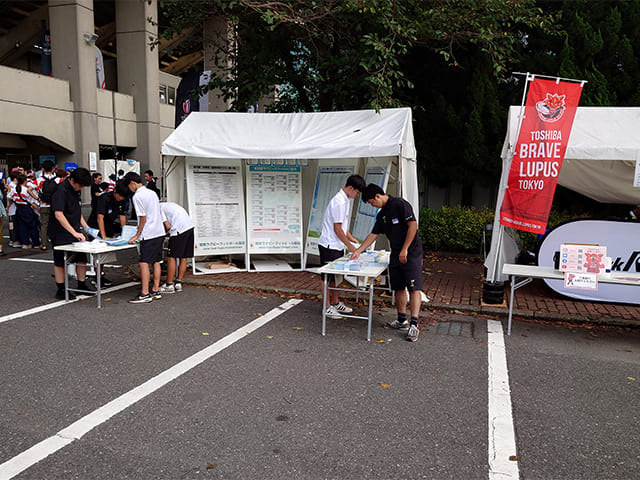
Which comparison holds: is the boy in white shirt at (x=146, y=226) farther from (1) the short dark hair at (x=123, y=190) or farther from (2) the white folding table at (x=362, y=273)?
(2) the white folding table at (x=362, y=273)

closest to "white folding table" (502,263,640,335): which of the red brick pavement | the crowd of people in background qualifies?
the red brick pavement

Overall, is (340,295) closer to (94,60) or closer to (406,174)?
(406,174)

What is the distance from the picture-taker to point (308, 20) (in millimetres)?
9219

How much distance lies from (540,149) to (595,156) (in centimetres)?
71

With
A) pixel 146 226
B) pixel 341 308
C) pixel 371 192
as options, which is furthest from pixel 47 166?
pixel 371 192

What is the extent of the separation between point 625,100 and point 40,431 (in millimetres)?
12198

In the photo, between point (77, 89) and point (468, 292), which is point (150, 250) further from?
point (77, 89)

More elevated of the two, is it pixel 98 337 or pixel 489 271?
pixel 489 271

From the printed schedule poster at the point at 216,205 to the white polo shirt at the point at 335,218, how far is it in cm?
318

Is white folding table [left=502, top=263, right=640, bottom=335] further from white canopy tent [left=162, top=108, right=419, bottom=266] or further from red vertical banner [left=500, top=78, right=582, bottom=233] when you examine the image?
white canopy tent [left=162, top=108, right=419, bottom=266]

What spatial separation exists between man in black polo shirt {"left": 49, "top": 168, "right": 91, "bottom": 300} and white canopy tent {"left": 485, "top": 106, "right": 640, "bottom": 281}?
6039 millimetres

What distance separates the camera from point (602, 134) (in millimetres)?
6805

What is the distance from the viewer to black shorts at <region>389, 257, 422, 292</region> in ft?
18.5

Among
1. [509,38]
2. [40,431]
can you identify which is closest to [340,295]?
[40,431]
